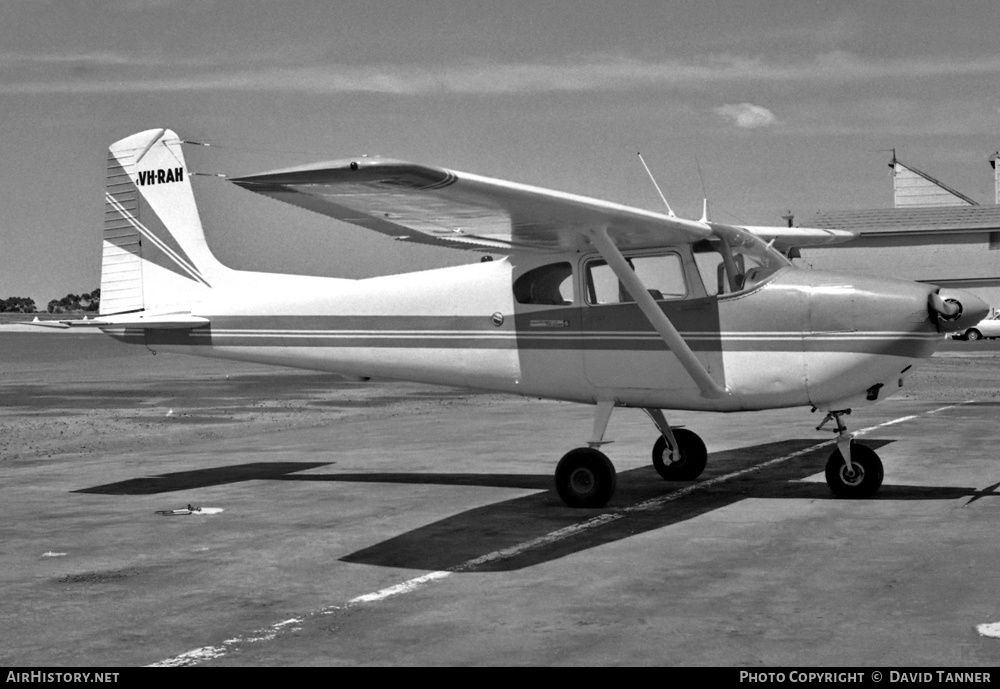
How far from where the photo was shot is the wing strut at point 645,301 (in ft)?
33.8

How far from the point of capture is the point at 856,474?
1063 centimetres

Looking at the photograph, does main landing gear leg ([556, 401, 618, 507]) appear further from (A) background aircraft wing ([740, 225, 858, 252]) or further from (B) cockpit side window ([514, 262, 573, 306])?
(A) background aircraft wing ([740, 225, 858, 252])

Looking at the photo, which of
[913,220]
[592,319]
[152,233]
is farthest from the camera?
[913,220]

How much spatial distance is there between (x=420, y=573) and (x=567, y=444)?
7873 mm

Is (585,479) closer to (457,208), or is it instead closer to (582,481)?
(582,481)

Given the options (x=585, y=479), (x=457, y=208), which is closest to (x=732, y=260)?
(x=585, y=479)

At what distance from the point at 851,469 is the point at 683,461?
6.51 feet

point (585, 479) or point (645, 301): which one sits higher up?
point (645, 301)

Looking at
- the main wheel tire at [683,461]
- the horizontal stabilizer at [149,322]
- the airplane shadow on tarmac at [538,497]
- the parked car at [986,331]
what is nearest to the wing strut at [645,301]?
the airplane shadow on tarmac at [538,497]

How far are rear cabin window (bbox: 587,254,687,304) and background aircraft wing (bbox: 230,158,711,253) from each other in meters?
0.18

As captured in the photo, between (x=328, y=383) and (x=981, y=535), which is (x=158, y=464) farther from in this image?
(x=328, y=383)

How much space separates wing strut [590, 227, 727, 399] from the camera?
1029 cm

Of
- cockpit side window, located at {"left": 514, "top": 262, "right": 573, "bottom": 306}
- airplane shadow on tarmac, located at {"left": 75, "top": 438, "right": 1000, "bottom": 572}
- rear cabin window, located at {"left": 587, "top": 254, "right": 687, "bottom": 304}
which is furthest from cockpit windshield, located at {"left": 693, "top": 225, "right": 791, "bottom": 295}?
airplane shadow on tarmac, located at {"left": 75, "top": 438, "right": 1000, "bottom": 572}
